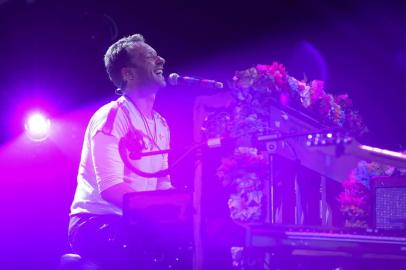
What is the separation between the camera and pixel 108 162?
10.0 feet

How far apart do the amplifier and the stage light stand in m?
3.03

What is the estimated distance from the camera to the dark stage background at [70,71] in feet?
15.3

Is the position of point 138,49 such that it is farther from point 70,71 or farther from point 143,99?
point 70,71

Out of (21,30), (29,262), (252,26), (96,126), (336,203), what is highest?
(252,26)

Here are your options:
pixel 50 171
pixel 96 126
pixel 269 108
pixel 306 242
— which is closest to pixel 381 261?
pixel 306 242

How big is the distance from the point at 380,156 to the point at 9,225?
3510 mm

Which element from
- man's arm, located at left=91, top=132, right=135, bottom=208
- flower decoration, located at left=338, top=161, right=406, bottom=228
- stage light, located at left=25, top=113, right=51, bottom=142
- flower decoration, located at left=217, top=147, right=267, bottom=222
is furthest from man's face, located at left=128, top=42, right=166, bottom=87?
flower decoration, located at left=338, top=161, right=406, bottom=228

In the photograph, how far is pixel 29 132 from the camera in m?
4.70

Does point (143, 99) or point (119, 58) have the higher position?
point (119, 58)

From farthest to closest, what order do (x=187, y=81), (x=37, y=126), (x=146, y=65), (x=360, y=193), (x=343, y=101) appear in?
(x=343, y=101) → (x=37, y=126) → (x=360, y=193) → (x=146, y=65) → (x=187, y=81)

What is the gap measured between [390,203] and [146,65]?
Result: 93.3 inches

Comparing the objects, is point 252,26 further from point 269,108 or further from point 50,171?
point 50,171

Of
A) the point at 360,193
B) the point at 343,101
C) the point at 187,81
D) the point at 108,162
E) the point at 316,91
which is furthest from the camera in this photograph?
the point at 343,101

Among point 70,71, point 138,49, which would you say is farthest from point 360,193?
point 70,71
